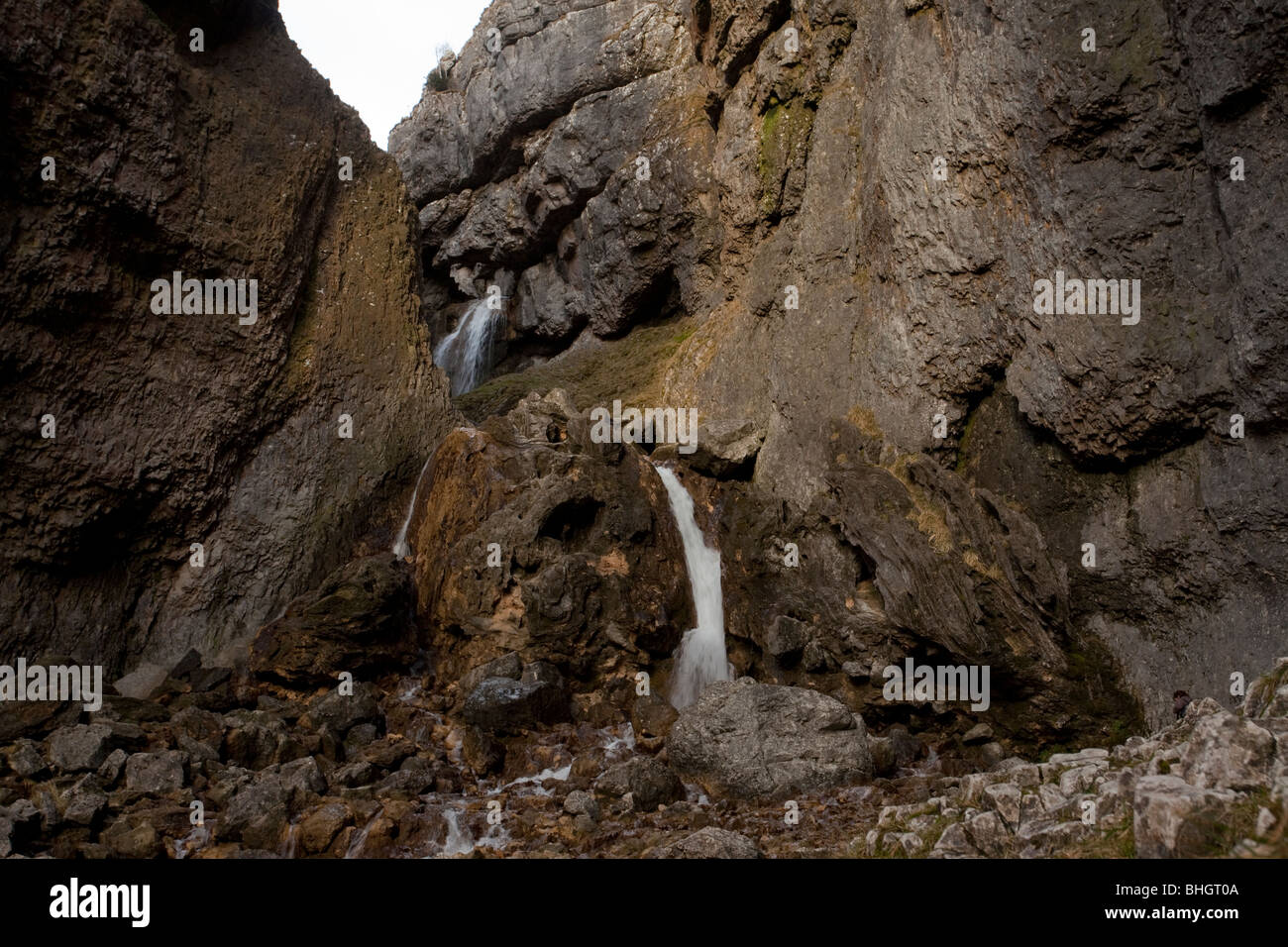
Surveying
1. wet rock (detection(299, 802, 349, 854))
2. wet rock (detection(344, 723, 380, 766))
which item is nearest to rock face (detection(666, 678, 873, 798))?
wet rock (detection(299, 802, 349, 854))

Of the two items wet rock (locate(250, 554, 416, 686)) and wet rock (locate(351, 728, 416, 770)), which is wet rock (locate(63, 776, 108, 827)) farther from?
wet rock (locate(250, 554, 416, 686))

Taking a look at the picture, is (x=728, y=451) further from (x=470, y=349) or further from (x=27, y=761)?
(x=470, y=349)

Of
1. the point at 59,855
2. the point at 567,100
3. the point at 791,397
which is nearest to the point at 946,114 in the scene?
the point at 791,397

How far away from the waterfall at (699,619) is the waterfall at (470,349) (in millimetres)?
16630

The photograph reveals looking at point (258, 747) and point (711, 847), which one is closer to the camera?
point (711, 847)

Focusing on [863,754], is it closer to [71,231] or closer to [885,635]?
[885,635]

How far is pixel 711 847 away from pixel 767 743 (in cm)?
342

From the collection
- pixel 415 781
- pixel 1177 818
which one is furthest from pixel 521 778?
pixel 1177 818

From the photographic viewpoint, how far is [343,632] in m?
15.1

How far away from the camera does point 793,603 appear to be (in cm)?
1548

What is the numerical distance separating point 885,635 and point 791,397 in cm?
743

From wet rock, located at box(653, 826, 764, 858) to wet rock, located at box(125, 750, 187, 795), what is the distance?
249 inches

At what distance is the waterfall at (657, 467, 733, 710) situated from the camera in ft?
51.8

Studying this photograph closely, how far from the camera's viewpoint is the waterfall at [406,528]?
18.9m
